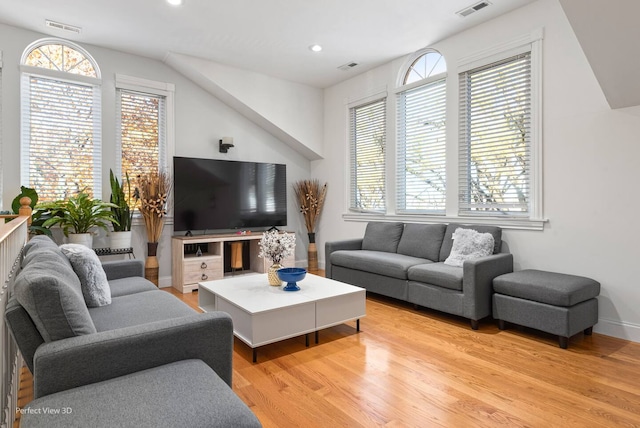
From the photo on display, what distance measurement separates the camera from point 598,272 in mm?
3123

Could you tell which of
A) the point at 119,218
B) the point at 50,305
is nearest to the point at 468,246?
the point at 50,305

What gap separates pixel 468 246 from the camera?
144 inches

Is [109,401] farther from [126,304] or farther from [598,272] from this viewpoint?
[598,272]

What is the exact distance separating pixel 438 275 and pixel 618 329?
143cm

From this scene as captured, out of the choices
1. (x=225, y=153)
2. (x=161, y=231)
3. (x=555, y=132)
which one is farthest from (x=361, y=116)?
(x=161, y=231)

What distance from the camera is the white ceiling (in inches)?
138

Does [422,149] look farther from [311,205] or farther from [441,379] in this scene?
[441,379]

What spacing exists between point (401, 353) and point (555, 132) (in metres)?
2.41

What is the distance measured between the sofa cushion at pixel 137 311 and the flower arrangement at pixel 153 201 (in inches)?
82.9

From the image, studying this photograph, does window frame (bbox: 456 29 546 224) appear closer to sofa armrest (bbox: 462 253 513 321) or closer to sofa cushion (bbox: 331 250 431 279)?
sofa armrest (bbox: 462 253 513 321)

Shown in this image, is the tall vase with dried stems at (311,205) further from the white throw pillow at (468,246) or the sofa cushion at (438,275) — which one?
the white throw pillow at (468,246)

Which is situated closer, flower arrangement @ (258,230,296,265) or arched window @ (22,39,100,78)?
flower arrangement @ (258,230,296,265)

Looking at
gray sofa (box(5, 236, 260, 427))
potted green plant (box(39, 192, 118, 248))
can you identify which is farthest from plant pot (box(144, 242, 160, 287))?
gray sofa (box(5, 236, 260, 427))

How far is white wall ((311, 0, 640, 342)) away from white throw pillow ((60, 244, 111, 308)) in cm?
353
